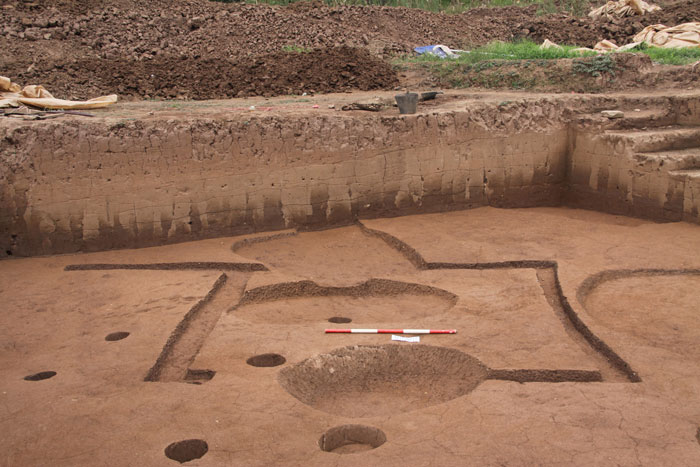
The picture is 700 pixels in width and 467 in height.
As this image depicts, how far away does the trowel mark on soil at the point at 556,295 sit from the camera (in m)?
3.74

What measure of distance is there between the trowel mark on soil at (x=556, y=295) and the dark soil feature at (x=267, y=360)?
73.3 inches

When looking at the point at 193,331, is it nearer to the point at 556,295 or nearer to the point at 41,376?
the point at 41,376

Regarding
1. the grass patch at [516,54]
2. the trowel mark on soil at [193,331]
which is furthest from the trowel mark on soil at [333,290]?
the grass patch at [516,54]

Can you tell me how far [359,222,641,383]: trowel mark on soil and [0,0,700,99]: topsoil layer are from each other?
12.9 feet

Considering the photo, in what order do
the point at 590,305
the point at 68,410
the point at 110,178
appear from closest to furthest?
the point at 68,410, the point at 590,305, the point at 110,178

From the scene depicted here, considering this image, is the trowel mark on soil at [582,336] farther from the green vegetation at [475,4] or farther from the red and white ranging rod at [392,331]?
the green vegetation at [475,4]

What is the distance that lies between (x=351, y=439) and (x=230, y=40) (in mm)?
10762

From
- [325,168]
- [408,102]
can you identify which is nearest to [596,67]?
[408,102]

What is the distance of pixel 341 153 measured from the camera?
6.46m

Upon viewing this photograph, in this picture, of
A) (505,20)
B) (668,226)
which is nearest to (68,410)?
(668,226)

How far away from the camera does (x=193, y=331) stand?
441cm

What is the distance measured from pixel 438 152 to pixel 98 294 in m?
3.69

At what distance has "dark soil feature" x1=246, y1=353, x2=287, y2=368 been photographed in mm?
3913

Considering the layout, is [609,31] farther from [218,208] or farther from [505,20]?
[218,208]
